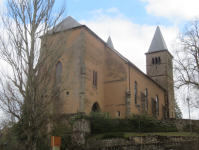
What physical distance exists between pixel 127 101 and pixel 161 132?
816 centimetres

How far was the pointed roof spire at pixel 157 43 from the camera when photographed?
152ft

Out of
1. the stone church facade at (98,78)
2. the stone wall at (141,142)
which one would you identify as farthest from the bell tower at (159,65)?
the stone wall at (141,142)

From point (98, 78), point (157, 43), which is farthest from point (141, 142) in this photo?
point (157, 43)

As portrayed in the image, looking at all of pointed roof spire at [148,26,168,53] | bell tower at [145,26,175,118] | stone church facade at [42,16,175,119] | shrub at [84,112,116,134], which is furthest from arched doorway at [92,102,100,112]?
pointed roof spire at [148,26,168,53]

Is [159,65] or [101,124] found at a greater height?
[159,65]

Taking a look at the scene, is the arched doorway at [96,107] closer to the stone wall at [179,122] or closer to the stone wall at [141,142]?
the stone wall at [141,142]

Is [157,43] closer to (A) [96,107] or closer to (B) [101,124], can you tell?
(A) [96,107]

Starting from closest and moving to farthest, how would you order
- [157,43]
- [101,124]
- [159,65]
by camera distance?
[101,124] → [159,65] → [157,43]

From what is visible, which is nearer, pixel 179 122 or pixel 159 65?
pixel 179 122

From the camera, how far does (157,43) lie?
47.4m

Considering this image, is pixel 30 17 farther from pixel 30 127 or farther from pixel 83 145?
pixel 83 145

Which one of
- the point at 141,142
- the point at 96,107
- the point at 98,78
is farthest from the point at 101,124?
the point at 98,78

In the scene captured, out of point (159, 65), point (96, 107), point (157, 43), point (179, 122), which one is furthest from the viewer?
point (157, 43)

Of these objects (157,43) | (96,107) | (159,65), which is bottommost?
(96,107)
